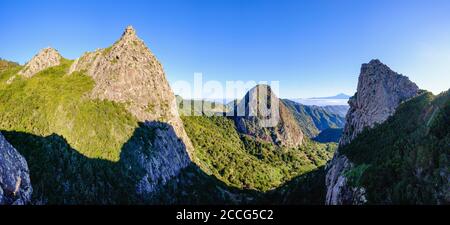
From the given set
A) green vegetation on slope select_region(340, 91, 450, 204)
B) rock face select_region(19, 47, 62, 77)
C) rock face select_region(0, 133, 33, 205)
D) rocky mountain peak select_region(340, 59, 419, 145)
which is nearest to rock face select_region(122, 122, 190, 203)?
rock face select_region(0, 133, 33, 205)

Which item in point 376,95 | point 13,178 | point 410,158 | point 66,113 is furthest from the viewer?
point 376,95

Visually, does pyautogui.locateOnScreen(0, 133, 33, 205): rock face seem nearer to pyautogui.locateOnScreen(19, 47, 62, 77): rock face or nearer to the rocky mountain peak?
pyautogui.locateOnScreen(19, 47, 62, 77): rock face

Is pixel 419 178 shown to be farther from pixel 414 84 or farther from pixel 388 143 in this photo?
pixel 414 84

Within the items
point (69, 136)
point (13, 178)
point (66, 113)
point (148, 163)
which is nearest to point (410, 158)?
point (13, 178)

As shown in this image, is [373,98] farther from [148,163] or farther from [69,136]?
[69,136]
